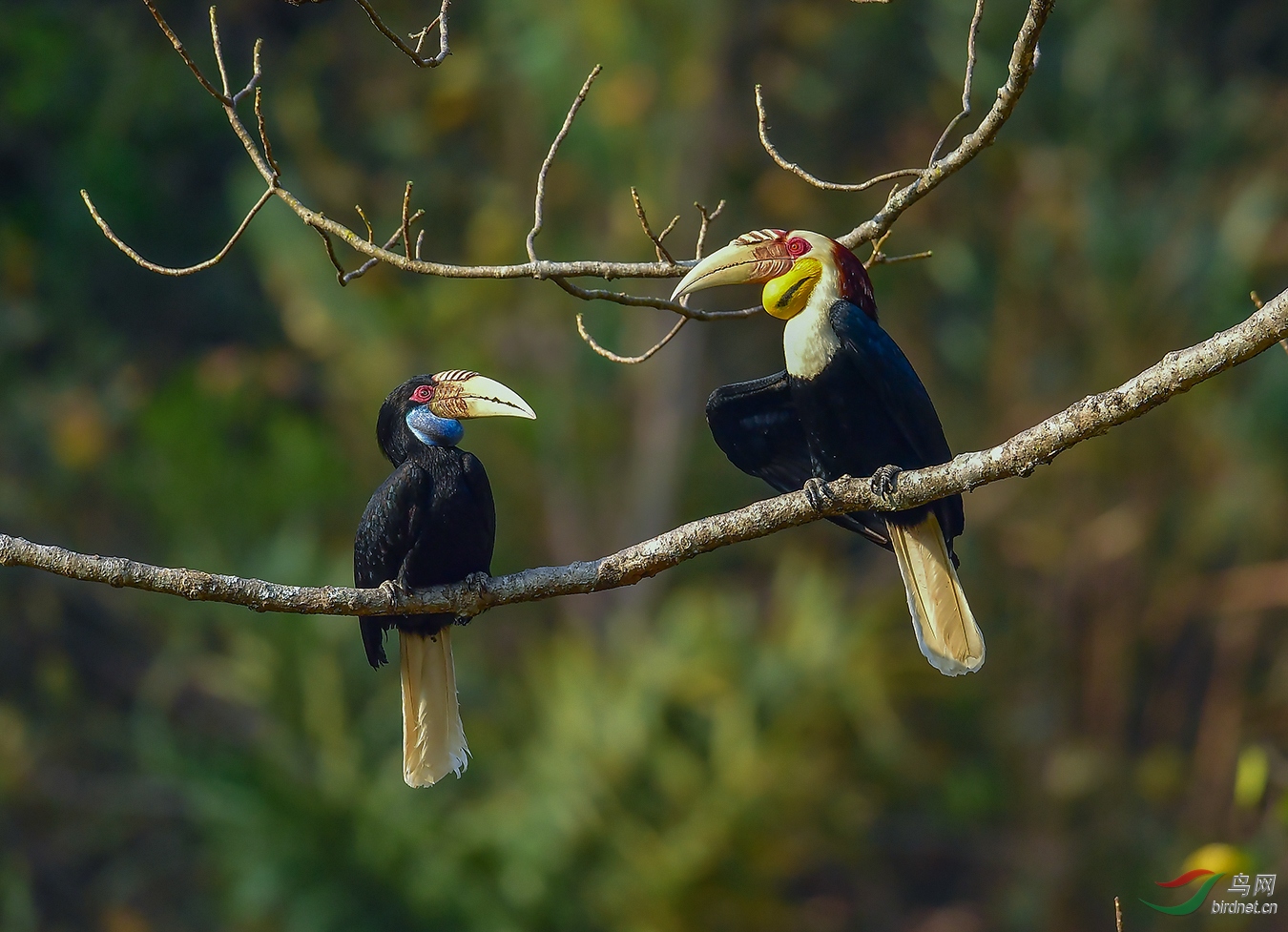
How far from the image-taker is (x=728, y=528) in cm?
264

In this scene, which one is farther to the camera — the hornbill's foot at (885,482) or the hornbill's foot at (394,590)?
the hornbill's foot at (394,590)

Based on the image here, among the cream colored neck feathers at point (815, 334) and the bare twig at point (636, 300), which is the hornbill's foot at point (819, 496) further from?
the bare twig at point (636, 300)

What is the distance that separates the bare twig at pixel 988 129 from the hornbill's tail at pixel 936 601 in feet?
1.93

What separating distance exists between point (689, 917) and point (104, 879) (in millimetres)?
5739

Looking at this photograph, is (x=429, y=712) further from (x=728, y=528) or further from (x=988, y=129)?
(x=988, y=129)

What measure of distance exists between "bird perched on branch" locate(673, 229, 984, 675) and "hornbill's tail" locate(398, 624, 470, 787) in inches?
26.8

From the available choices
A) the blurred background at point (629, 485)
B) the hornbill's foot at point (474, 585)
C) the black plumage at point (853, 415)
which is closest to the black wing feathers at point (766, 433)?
the black plumage at point (853, 415)

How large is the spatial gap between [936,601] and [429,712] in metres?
0.93

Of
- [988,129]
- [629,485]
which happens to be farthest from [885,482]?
[629,485]

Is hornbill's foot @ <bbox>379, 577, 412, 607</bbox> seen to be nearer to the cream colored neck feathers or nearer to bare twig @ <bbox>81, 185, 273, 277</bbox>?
bare twig @ <bbox>81, 185, 273, 277</bbox>

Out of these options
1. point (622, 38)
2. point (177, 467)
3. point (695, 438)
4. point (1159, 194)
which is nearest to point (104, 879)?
point (177, 467)

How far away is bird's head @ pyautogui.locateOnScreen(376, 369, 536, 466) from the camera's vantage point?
266cm

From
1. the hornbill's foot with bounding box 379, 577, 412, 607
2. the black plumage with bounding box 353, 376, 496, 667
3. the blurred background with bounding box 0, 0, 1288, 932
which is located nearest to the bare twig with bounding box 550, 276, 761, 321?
the black plumage with bounding box 353, 376, 496, 667

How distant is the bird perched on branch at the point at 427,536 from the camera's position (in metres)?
2.78
